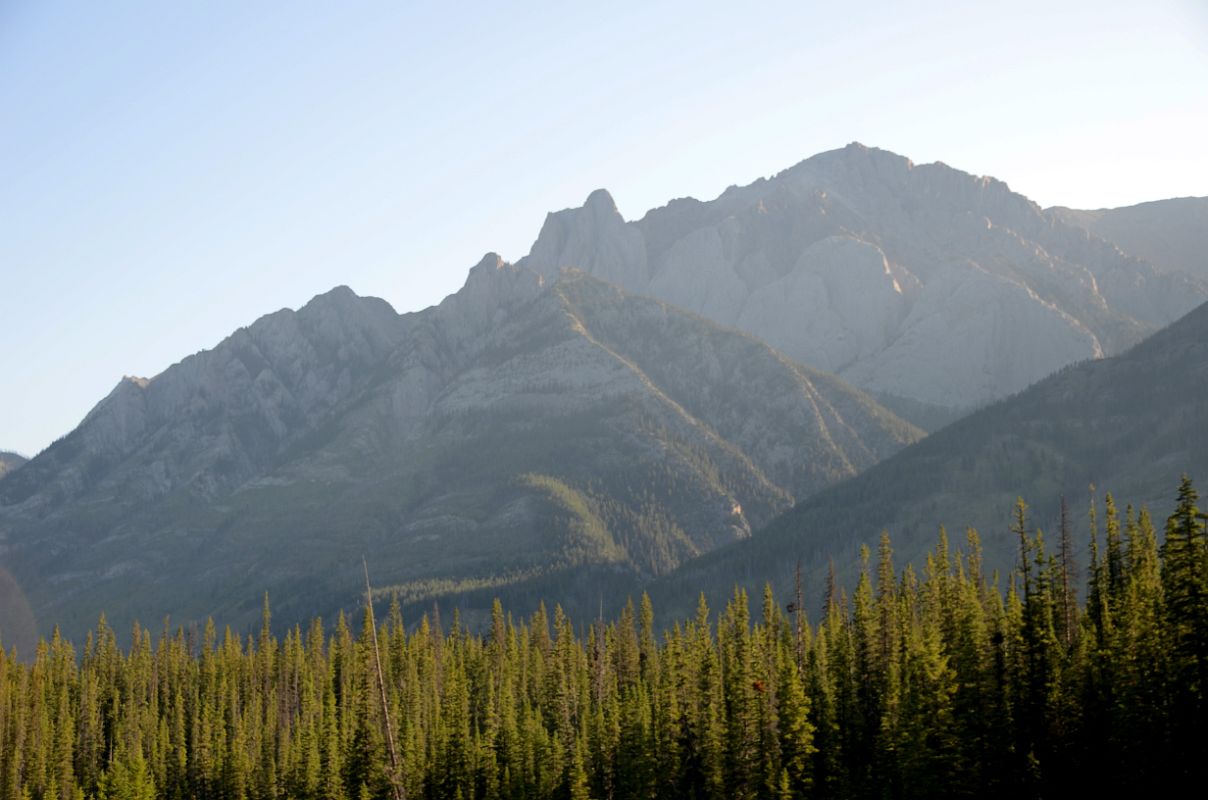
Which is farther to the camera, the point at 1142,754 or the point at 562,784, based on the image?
the point at 562,784

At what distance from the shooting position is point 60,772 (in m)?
174

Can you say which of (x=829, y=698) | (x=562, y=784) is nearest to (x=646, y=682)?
(x=562, y=784)

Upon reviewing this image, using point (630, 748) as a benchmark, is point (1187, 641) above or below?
above

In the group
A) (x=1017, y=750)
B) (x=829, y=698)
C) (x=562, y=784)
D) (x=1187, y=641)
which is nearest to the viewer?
(x=1187, y=641)

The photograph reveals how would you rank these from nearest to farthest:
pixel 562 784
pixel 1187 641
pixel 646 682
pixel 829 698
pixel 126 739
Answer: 1. pixel 1187 641
2. pixel 829 698
3. pixel 562 784
4. pixel 646 682
5. pixel 126 739

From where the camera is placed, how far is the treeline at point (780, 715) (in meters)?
105

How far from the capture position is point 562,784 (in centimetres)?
14025

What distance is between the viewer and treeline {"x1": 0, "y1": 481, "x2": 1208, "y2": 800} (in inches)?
4149

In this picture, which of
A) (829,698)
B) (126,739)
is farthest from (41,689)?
(829,698)

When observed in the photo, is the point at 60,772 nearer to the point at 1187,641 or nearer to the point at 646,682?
the point at 646,682

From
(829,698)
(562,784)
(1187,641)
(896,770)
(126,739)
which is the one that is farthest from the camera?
(126,739)

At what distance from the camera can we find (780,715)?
121 meters

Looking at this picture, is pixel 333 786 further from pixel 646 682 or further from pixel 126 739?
pixel 126 739

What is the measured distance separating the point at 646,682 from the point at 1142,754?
256 ft
